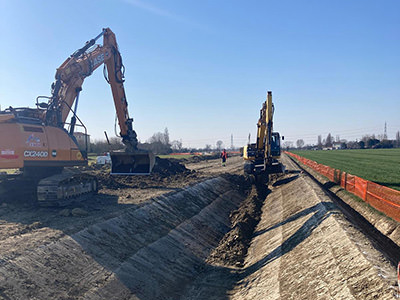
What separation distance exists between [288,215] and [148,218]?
19.3ft

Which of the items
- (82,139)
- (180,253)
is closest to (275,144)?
(82,139)

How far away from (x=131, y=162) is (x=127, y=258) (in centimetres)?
869

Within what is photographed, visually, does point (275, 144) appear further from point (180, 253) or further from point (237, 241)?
point (180, 253)

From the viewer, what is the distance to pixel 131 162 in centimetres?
1722

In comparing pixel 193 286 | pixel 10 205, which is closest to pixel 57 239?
pixel 193 286

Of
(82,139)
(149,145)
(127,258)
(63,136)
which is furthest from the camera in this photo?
(149,145)

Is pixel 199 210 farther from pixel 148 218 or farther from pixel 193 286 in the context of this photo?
pixel 193 286

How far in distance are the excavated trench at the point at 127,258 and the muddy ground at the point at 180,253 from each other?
31 millimetres

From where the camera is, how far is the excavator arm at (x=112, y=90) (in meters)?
14.2

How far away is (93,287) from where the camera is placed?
7273mm

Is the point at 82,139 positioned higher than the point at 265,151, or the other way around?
the point at 82,139

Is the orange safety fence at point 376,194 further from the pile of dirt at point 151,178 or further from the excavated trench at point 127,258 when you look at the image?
the pile of dirt at point 151,178

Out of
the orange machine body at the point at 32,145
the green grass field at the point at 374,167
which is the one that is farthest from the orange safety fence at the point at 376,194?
the orange machine body at the point at 32,145

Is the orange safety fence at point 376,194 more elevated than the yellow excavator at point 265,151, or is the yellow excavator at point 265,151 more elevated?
the yellow excavator at point 265,151
